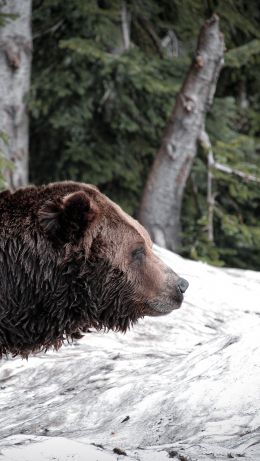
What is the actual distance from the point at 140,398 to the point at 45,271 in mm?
1075

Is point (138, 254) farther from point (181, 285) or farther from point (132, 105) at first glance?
point (132, 105)

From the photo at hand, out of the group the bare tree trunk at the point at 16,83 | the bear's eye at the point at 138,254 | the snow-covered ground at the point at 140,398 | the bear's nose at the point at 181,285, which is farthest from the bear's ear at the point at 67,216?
the bare tree trunk at the point at 16,83

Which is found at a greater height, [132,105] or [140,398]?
[132,105]

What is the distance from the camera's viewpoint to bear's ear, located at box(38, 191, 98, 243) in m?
4.08

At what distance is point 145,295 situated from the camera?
14.9 feet

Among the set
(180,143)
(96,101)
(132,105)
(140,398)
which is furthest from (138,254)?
(96,101)

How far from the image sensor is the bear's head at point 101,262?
4.16 m

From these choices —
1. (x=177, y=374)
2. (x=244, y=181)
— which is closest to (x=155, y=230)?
(x=244, y=181)

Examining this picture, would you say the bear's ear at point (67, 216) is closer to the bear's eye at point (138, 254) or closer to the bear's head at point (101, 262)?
the bear's head at point (101, 262)

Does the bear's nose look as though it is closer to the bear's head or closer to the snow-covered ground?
the bear's head

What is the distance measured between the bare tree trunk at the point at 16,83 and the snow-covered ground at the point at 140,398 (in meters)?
5.77

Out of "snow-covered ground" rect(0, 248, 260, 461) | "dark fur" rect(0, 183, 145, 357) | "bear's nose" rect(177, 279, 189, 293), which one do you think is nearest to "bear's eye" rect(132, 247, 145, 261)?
"dark fur" rect(0, 183, 145, 357)

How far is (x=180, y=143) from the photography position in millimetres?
11219

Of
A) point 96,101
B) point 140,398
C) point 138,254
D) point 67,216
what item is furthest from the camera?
point 96,101
